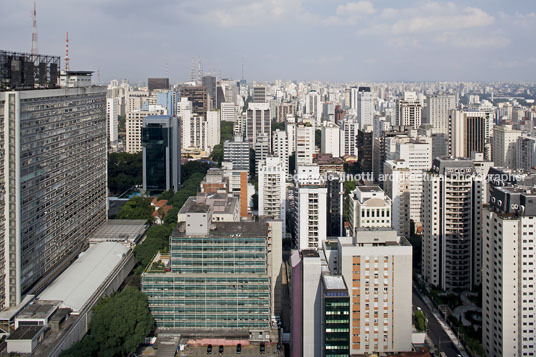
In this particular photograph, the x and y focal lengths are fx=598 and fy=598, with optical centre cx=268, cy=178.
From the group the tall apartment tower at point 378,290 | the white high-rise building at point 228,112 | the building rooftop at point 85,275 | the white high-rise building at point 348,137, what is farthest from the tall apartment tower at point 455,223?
the white high-rise building at point 228,112

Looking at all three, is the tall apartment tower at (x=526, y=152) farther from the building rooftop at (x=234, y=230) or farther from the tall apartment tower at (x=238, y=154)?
the building rooftop at (x=234, y=230)

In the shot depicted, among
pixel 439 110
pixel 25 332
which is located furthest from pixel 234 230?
pixel 439 110

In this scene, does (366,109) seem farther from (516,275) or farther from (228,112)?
(516,275)

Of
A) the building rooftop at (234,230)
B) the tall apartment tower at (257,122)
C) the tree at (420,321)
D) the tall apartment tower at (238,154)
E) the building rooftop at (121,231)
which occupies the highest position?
the tall apartment tower at (257,122)

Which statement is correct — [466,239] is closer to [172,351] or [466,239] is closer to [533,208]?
[533,208]

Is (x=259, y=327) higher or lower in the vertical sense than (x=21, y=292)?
lower

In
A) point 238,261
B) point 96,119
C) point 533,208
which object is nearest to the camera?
point 533,208

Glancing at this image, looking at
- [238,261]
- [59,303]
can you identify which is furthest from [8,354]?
[238,261]
